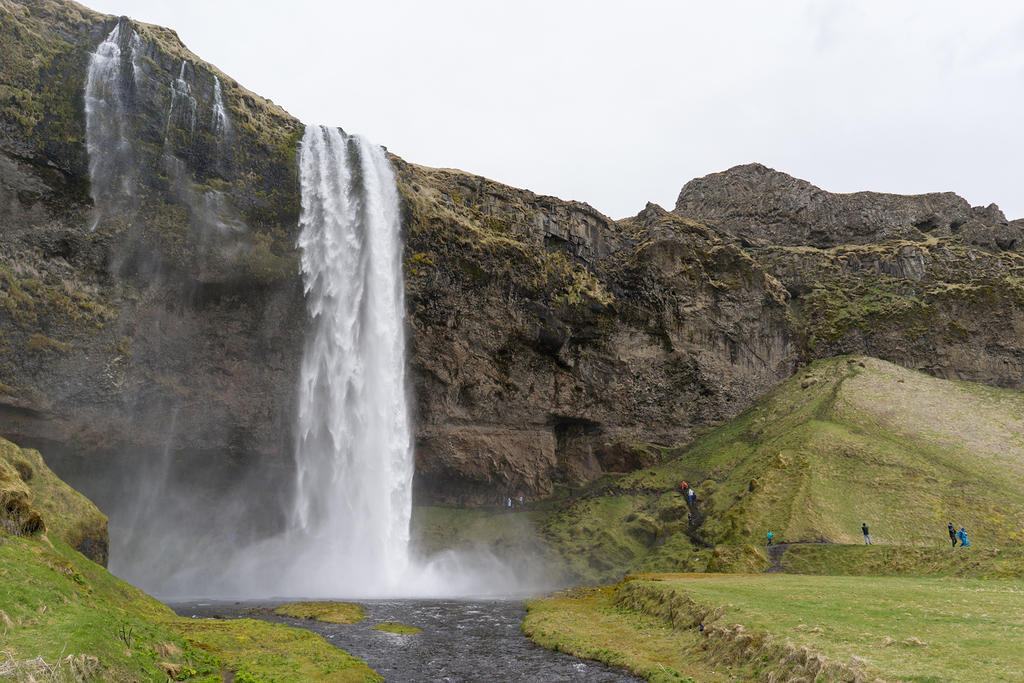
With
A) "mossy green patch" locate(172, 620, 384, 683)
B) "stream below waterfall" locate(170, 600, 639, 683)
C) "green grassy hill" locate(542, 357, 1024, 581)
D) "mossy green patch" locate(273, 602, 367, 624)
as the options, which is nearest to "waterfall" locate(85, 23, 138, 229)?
"stream below waterfall" locate(170, 600, 639, 683)

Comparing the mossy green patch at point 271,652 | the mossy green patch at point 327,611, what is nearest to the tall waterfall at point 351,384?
the mossy green patch at point 327,611

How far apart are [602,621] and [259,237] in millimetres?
44311

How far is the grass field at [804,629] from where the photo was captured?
592 inches

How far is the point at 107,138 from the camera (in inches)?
1998

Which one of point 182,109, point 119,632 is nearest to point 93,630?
point 119,632

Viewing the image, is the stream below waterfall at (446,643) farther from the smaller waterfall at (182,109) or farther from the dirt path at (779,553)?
the smaller waterfall at (182,109)

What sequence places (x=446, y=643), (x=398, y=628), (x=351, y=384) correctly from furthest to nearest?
(x=351, y=384) < (x=398, y=628) < (x=446, y=643)

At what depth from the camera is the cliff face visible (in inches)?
1956

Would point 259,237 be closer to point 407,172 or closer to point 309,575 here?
point 407,172

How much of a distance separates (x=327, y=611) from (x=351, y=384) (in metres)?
24.9

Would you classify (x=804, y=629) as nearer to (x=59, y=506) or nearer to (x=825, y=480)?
(x=59, y=506)

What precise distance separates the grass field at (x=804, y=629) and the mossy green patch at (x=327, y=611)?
10134mm

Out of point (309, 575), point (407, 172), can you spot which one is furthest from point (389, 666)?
point (407, 172)

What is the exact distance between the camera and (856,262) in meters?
91.8
